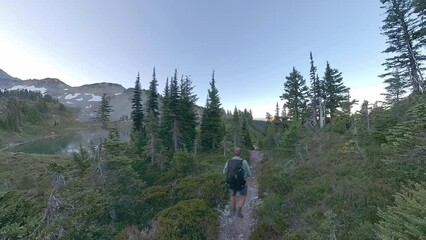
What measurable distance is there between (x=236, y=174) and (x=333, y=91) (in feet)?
130

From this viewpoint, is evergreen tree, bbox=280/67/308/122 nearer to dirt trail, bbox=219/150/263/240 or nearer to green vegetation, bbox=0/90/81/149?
dirt trail, bbox=219/150/263/240

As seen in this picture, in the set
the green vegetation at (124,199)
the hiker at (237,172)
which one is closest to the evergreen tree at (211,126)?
the green vegetation at (124,199)

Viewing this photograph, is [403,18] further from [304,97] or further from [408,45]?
[304,97]

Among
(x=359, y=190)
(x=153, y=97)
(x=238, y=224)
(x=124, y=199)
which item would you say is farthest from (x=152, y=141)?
(x=359, y=190)

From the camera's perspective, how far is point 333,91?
43406mm

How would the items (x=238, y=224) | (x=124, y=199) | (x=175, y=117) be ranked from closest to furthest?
(x=238, y=224)
(x=124, y=199)
(x=175, y=117)

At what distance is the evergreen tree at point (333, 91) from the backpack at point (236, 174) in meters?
38.2

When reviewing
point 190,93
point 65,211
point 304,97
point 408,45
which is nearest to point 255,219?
point 65,211

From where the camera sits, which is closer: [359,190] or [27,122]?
[359,190]

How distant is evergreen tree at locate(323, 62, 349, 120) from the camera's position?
43.1m

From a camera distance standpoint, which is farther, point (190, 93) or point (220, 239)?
point (190, 93)

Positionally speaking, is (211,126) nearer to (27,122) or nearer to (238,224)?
(238,224)

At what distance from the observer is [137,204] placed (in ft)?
59.3

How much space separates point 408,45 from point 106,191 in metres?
32.3
